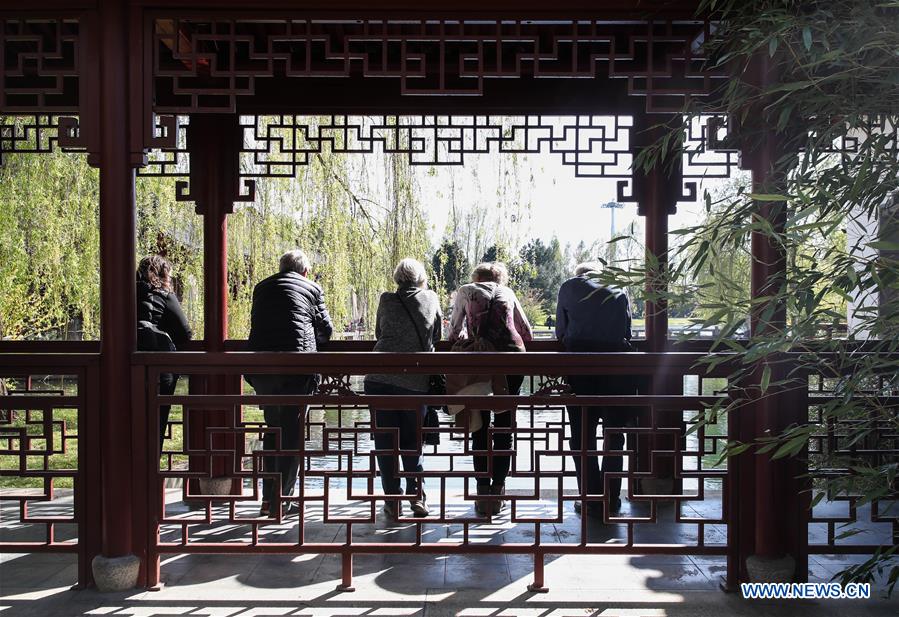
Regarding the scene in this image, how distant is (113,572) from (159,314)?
170cm

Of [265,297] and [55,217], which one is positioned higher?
[55,217]

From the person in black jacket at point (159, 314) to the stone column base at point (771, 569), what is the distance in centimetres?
292

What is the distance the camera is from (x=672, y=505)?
4.66 metres

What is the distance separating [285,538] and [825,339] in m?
2.68

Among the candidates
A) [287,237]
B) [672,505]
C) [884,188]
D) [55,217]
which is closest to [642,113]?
[672,505]

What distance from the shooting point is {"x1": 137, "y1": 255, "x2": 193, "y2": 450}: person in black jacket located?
430 centimetres

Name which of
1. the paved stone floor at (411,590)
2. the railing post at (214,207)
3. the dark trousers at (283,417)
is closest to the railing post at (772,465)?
the paved stone floor at (411,590)

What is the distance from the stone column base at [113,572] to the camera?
10.0 feet

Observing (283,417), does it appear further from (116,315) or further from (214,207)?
(214,207)

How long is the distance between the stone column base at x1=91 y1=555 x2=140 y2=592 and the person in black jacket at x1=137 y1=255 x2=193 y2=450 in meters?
1.22

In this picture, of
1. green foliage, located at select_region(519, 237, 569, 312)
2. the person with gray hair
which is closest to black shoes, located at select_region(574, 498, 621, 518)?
the person with gray hair

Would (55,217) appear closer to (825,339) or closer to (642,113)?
(642,113)

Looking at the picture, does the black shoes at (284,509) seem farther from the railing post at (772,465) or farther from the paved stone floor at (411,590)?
the railing post at (772,465)

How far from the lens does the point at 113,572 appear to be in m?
3.05
